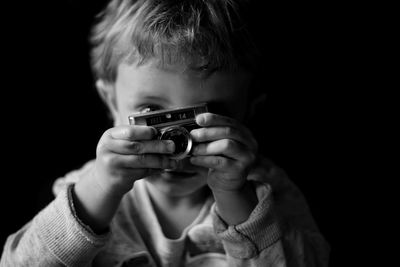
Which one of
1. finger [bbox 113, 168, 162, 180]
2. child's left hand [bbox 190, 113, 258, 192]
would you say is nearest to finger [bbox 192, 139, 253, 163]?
child's left hand [bbox 190, 113, 258, 192]

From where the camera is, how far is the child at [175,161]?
87cm

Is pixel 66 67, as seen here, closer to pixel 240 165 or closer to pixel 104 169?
pixel 104 169

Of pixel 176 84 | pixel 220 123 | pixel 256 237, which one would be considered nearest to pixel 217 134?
pixel 220 123

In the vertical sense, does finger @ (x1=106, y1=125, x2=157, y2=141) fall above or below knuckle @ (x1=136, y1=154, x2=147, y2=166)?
above

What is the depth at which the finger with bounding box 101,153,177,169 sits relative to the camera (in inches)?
33.4

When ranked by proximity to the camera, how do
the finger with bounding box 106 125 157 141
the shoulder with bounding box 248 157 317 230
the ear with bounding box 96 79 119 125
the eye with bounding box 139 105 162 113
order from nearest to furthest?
the finger with bounding box 106 125 157 141, the eye with bounding box 139 105 162 113, the ear with bounding box 96 79 119 125, the shoulder with bounding box 248 157 317 230

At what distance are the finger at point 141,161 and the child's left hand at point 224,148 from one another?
5cm

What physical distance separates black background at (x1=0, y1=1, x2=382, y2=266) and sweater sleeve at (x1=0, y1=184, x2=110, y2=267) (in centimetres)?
33

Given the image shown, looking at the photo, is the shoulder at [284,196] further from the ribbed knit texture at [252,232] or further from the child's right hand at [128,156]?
the child's right hand at [128,156]

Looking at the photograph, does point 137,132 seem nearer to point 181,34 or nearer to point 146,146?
point 146,146

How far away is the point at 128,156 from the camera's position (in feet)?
2.80

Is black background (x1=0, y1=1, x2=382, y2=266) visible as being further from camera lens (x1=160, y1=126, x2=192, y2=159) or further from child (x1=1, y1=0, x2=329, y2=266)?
camera lens (x1=160, y1=126, x2=192, y2=159)

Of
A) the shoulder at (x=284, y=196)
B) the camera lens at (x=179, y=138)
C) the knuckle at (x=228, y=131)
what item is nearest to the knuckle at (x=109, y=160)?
the camera lens at (x=179, y=138)

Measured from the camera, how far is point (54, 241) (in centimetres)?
92
